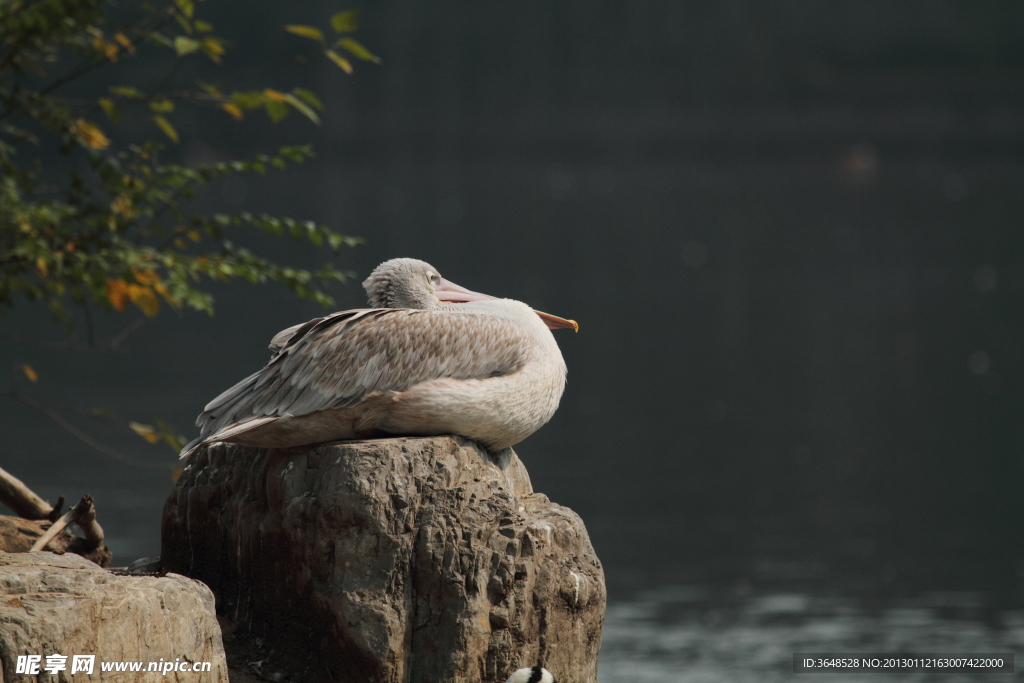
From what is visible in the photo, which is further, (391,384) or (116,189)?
(116,189)

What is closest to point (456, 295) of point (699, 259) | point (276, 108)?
point (276, 108)

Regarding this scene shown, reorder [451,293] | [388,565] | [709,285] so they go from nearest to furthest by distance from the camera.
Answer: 1. [388,565]
2. [451,293]
3. [709,285]

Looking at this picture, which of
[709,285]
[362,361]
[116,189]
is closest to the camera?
[362,361]

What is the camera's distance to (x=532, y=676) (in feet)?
16.0

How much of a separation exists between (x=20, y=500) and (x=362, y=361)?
7.91ft

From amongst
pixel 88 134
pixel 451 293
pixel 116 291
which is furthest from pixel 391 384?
pixel 88 134

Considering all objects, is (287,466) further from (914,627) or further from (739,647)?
(914,627)

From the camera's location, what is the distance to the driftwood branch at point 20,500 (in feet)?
20.4

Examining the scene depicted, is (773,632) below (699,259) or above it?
below

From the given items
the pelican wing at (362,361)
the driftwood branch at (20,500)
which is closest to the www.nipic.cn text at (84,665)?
the pelican wing at (362,361)

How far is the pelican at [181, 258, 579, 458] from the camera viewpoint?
4.93 m

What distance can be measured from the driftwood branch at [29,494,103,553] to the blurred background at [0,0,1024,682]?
9685 millimetres

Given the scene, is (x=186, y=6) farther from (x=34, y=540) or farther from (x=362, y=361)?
(x=34, y=540)

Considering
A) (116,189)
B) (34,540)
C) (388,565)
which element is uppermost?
(116,189)
